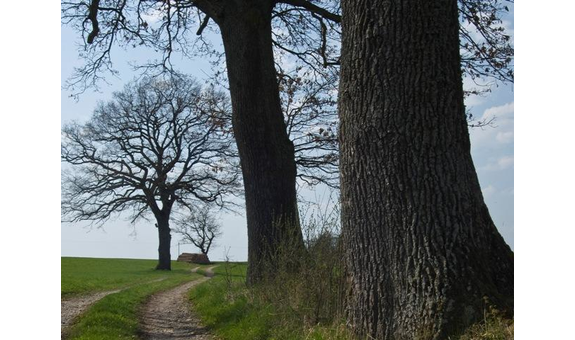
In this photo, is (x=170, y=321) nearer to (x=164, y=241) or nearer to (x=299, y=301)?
(x=299, y=301)

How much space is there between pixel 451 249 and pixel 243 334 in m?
3.60

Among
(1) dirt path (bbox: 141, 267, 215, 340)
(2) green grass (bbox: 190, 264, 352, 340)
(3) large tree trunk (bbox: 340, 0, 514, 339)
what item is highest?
(3) large tree trunk (bbox: 340, 0, 514, 339)

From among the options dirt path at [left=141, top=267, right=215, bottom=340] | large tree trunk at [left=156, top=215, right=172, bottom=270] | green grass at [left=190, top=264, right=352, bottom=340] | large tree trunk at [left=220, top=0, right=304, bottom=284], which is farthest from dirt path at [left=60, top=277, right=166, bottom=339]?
large tree trunk at [left=156, top=215, right=172, bottom=270]

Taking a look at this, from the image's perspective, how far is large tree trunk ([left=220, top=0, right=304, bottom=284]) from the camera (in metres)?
12.2

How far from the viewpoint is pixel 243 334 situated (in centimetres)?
811

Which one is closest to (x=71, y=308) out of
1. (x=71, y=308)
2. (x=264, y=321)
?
(x=71, y=308)

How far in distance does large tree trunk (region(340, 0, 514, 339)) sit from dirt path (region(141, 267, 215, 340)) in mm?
4114

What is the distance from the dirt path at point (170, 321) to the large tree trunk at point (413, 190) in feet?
13.5

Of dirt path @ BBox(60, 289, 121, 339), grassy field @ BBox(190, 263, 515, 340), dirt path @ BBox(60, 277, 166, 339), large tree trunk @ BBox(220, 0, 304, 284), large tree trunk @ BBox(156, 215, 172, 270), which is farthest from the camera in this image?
large tree trunk @ BBox(156, 215, 172, 270)

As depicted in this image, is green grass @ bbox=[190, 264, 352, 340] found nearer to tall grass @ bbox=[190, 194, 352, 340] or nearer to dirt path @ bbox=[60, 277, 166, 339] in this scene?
tall grass @ bbox=[190, 194, 352, 340]

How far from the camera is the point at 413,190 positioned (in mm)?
5852

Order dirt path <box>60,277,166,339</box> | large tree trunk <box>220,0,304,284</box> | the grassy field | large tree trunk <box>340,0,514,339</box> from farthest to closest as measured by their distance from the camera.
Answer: large tree trunk <box>220,0,304,284</box> → dirt path <box>60,277,166,339</box> → large tree trunk <box>340,0,514,339</box> → the grassy field

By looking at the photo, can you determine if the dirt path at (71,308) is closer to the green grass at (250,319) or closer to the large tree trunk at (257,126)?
the green grass at (250,319)

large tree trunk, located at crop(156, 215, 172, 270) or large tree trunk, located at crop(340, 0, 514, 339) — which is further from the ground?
large tree trunk, located at crop(340, 0, 514, 339)
